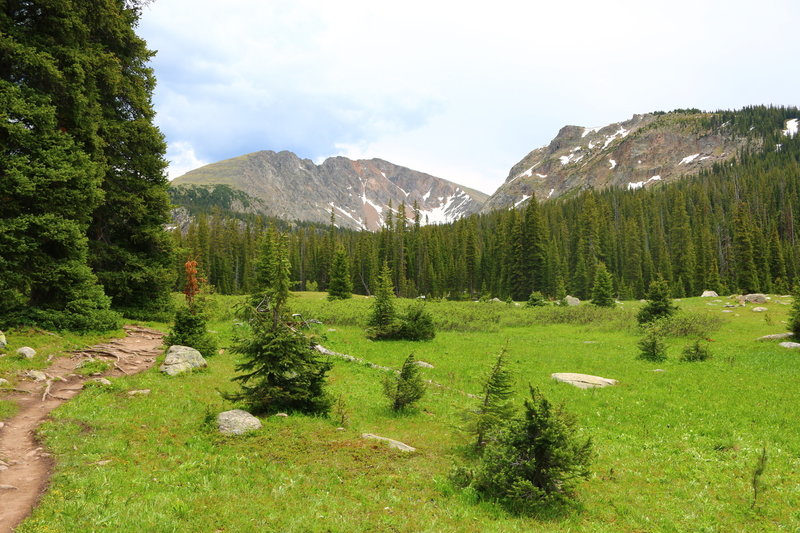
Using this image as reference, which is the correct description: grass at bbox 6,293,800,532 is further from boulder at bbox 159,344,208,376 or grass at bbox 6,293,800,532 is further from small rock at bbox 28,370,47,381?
small rock at bbox 28,370,47,381

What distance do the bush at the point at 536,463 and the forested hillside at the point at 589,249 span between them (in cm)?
6032

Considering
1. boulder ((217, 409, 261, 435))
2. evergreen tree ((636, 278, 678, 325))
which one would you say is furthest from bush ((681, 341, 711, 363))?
boulder ((217, 409, 261, 435))

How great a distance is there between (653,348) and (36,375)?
3010 centimetres

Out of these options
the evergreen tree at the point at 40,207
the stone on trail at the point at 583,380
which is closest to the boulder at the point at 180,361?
the evergreen tree at the point at 40,207

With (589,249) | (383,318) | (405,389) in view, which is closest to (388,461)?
(405,389)

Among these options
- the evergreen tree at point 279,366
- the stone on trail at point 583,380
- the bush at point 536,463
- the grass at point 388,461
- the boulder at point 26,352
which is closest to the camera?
the grass at point 388,461

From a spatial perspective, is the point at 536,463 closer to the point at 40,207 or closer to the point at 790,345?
the point at 40,207

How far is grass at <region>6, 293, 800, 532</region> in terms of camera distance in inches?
278

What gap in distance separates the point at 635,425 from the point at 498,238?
8627 cm

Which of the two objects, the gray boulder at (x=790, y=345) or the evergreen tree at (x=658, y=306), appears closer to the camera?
the gray boulder at (x=790, y=345)

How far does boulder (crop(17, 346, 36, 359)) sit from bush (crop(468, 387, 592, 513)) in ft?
55.7

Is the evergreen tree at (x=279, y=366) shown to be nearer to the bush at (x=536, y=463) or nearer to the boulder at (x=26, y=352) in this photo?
the bush at (x=536, y=463)

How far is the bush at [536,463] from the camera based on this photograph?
8000 mm

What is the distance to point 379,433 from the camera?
1246cm
